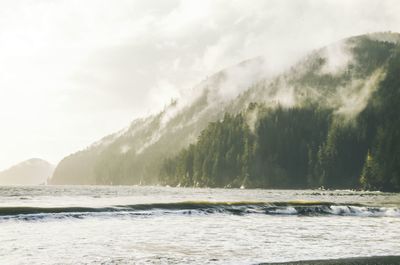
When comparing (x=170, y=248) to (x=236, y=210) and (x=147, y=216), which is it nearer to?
(x=147, y=216)

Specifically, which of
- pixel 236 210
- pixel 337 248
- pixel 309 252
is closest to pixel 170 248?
pixel 309 252

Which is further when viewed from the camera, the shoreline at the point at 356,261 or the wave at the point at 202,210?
the wave at the point at 202,210

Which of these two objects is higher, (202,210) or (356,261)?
(202,210)

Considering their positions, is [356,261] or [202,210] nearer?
[356,261]

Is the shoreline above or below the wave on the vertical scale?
below

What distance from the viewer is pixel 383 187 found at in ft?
602

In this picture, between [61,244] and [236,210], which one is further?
[236,210]

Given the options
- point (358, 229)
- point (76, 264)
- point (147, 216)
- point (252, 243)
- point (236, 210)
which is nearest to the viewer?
point (76, 264)

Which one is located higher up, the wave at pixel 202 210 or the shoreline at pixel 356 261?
the wave at pixel 202 210

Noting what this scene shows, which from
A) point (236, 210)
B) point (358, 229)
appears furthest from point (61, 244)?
point (236, 210)

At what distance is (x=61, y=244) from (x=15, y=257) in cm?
518

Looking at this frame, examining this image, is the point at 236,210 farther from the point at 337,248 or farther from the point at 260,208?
the point at 337,248

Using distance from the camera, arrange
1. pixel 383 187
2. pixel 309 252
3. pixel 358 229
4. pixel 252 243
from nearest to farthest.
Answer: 1. pixel 309 252
2. pixel 252 243
3. pixel 358 229
4. pixel 383 187

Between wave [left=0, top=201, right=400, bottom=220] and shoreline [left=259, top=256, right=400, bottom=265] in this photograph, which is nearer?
shoreline [left=259, top=256, right=400, bottom=265]
